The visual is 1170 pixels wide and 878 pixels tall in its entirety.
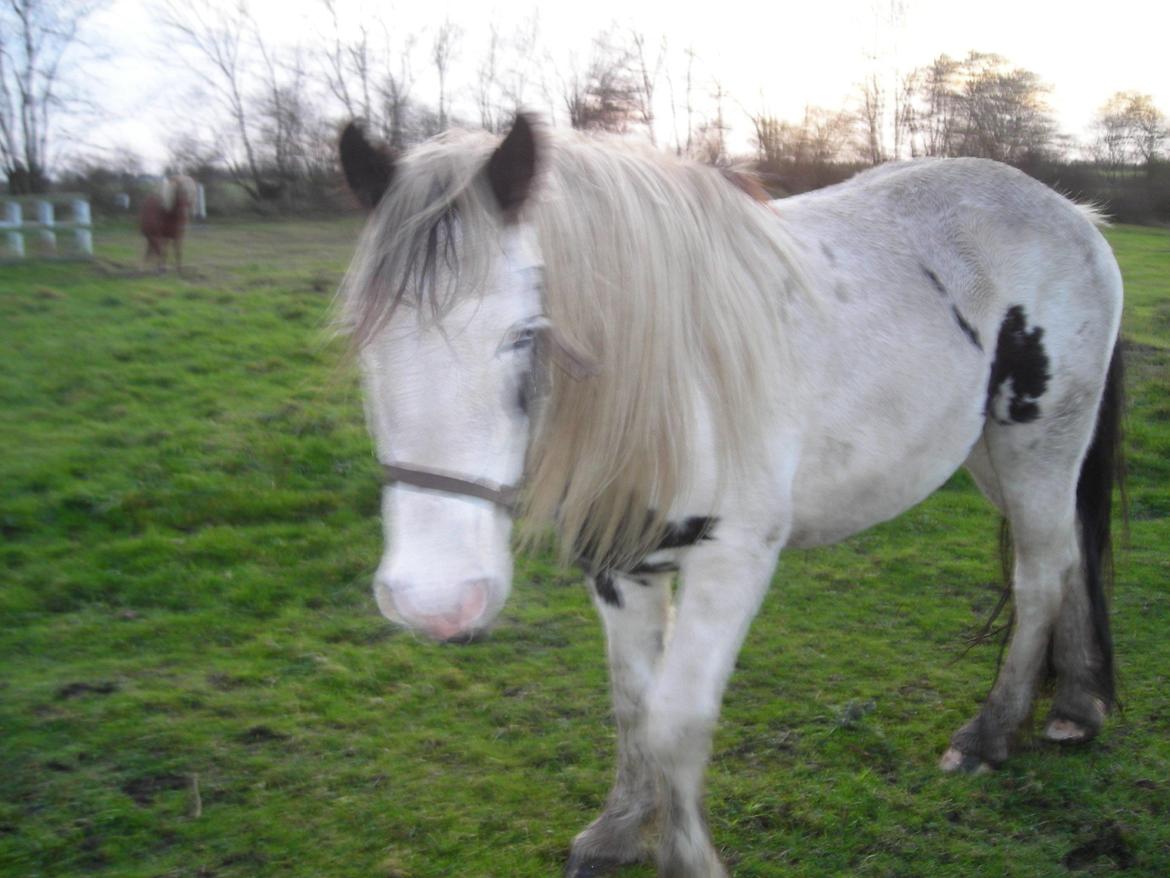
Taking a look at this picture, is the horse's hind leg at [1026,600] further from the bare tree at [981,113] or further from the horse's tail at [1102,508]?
the bare tree at [981,113]

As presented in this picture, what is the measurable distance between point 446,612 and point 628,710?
126cm

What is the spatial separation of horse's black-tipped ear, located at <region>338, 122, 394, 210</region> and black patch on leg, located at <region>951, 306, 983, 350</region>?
66.2 inches

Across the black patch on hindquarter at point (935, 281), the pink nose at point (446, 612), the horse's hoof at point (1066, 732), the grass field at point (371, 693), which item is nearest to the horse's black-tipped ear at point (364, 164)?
the grass field at point (371, 693)

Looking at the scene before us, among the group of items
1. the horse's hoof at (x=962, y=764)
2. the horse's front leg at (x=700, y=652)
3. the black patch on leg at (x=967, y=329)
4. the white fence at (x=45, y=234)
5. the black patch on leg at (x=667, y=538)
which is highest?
the white fence at (x=45, y=234)

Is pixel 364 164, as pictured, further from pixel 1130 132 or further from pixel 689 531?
pixel 1130 132

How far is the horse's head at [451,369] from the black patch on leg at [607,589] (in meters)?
0.80

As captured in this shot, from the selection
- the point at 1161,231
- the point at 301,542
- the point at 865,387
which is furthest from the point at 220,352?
the point at 1161,231

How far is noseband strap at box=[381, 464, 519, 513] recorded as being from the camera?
1.40 metres

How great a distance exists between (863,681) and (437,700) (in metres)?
1.62

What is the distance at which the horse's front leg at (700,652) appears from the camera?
1976 millimetres

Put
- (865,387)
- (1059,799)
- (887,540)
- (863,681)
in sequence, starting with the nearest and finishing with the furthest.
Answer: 1. (865,387)
2. (1059,799)
3. (863,681)
4. (887,540)

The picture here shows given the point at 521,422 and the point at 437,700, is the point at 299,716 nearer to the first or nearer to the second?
the point at 437,700

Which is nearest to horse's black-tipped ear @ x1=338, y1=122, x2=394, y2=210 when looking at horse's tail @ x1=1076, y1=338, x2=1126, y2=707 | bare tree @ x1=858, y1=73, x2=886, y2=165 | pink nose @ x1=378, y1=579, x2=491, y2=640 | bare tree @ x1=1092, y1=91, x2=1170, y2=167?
pink nose @ x1=378, y1=579, x2=491, y2=640

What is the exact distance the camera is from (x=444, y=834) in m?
2.58
